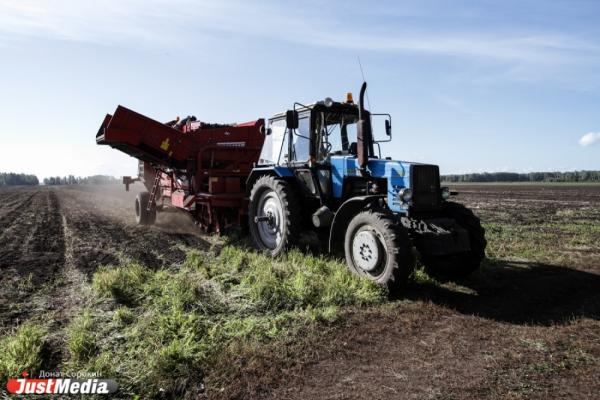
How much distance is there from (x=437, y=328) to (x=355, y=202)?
2.17m

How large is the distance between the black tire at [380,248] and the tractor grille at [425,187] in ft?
2.63

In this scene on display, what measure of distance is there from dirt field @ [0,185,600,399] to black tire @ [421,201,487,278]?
22 centimetres

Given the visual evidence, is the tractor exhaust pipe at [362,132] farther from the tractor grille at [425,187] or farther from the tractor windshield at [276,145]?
the tractor windshield at [276,145]

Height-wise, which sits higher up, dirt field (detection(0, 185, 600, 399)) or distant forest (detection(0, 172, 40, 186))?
distant forest (detection(0, 172, 40, 186))

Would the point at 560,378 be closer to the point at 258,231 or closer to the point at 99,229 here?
the point at 258,231

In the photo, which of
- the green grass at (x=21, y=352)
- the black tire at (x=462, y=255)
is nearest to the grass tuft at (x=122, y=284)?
the green grass at (x=21, y=352)

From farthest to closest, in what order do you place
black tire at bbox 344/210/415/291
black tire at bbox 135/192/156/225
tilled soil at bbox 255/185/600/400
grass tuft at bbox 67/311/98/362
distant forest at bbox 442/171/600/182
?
1. distant forest at bbox 442/171/600/182
2. black tire at bbox 135/192/156/225
3. black tire at bbox 344/210/415/291
4. grass tuft at bbox 67/311/98/362
5. tilled soil at bbox 255/185/600/400

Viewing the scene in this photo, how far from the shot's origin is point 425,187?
6.05 m

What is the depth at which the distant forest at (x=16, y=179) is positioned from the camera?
93.1m

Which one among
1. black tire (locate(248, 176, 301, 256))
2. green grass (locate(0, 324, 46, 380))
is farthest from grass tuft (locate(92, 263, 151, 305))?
black tire (locate(248, 176, 301, 256))

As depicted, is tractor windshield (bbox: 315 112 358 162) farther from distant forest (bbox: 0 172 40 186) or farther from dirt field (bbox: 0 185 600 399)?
distant forest (bbox: 0 172 40 186)

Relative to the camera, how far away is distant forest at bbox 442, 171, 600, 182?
5562 centimetres

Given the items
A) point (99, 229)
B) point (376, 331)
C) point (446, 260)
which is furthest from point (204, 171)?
point (376, 331)

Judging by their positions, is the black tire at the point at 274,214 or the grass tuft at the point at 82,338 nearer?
the grass tuft at the point at 82,338
